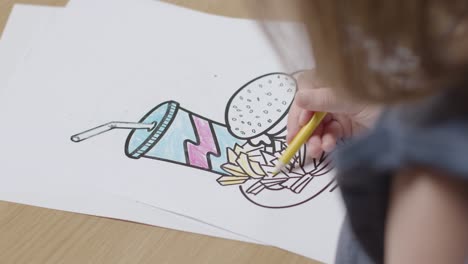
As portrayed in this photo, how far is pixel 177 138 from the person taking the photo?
0.59 meters

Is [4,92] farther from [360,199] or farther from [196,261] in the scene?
[360,199]

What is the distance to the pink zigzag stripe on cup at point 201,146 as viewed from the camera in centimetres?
57

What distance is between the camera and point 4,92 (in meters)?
0.66

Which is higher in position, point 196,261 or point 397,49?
point 397,49

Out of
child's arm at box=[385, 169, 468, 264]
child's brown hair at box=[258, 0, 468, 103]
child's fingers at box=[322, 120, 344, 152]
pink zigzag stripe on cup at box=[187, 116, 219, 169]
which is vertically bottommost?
child's fingers at box=[322, 120, 344, 152]

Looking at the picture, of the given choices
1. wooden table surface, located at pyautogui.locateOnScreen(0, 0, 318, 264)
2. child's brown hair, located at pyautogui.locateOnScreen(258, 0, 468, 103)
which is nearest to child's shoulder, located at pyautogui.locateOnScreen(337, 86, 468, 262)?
child's brown hair, located at pyautogui.locateOnScreen(258, 0, 468, 103)

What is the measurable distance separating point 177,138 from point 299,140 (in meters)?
0.11

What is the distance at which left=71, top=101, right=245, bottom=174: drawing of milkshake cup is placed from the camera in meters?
0.58

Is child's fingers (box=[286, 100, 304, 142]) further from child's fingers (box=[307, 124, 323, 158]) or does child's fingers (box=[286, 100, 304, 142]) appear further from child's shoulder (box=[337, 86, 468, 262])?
child's shoulder (box=[337, 86, 468, 262])

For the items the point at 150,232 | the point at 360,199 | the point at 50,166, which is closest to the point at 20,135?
the point at 50,166

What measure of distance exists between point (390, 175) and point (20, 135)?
0.39 meters

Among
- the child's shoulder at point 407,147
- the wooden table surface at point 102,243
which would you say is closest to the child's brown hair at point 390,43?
the child's shoulder at point 407,147

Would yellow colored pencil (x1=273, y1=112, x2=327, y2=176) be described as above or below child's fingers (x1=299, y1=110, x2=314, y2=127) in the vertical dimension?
below

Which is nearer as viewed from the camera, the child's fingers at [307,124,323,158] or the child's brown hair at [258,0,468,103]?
the child's brown hair at [258,0,468,103]
